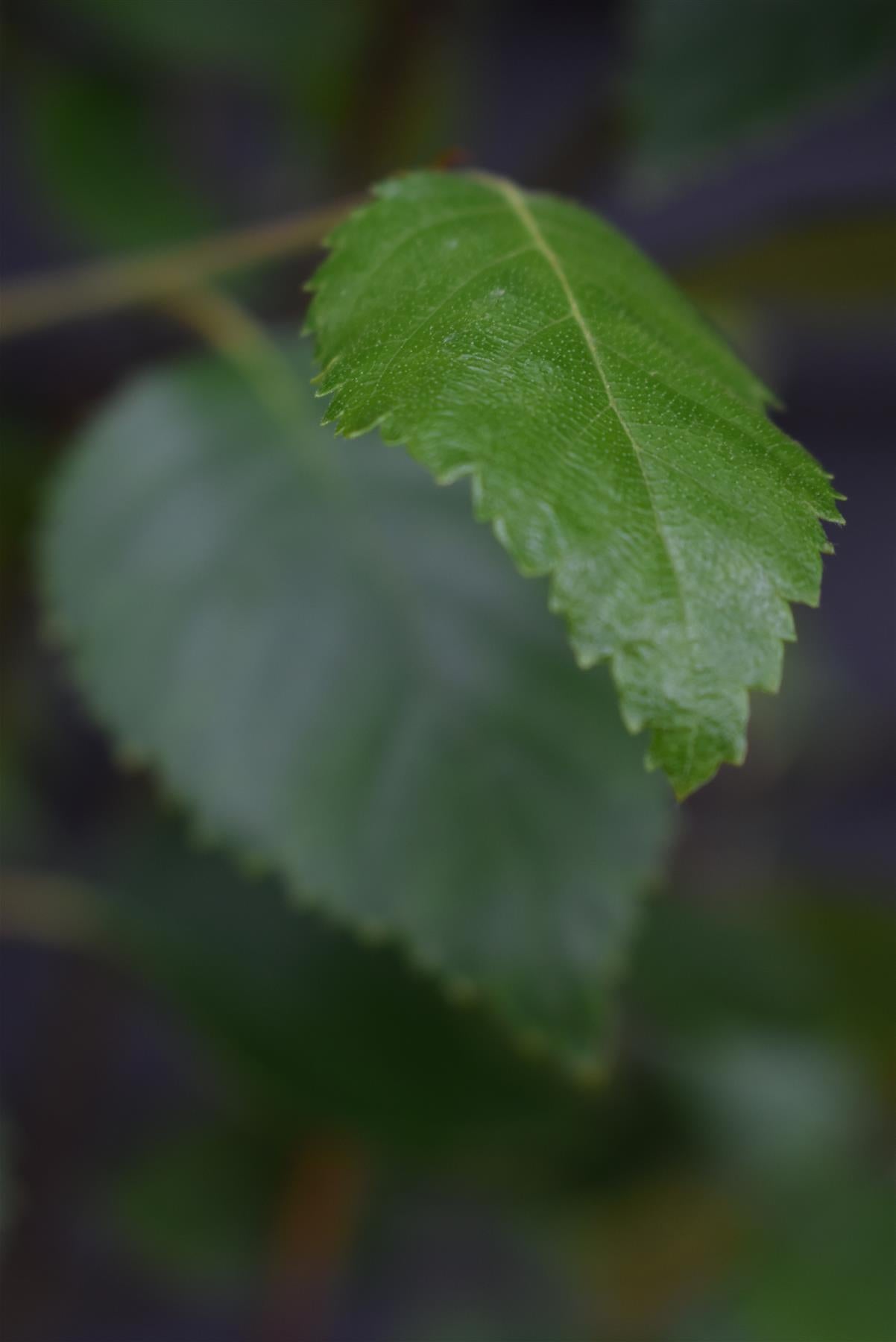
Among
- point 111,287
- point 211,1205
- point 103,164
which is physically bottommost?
point 211,1205

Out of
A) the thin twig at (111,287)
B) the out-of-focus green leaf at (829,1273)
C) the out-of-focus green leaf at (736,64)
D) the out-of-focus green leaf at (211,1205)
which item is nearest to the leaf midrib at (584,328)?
the thin twig at (111,287)

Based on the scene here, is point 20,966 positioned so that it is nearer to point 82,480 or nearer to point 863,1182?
point 863,1182

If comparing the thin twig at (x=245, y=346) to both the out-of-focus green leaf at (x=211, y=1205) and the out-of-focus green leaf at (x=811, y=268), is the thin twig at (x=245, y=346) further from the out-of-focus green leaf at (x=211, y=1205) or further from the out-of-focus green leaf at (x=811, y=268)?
the out-of-focus green leaf at (x=211, y=1205)

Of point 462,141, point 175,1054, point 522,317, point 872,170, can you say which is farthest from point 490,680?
point 872,170

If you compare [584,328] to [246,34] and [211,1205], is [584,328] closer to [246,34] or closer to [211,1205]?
[246,34]

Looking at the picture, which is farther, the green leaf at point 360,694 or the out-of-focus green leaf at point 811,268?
the out-of-focus green leaf at point 811,268

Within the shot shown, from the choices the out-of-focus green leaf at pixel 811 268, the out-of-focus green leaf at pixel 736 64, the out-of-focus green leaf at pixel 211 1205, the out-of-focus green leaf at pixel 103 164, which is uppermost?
the out-of-focus green leaf at pixel 103 164

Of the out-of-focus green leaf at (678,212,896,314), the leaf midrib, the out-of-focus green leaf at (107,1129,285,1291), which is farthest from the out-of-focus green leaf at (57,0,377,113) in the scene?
the out-of-focus green leaf at (107,1129,285,1291)

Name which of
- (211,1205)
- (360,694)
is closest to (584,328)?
(360,694)
